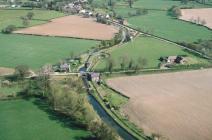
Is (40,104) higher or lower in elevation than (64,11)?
lower

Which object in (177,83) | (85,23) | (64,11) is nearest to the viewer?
(177,83)

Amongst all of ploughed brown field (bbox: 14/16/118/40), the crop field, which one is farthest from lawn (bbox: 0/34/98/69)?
the crop field

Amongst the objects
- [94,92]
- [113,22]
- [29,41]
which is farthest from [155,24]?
[94,92]

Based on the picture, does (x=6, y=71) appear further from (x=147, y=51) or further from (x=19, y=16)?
(x=19, y=16)

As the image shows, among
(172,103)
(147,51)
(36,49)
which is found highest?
(36,49)

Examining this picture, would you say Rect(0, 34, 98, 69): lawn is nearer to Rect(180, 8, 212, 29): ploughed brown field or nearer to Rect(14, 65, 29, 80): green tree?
Rect(14, 65, 29, 80): green tree

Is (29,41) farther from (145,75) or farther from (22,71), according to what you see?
(145,75)

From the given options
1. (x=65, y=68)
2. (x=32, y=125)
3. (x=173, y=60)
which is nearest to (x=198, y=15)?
(x=173, y=60)
